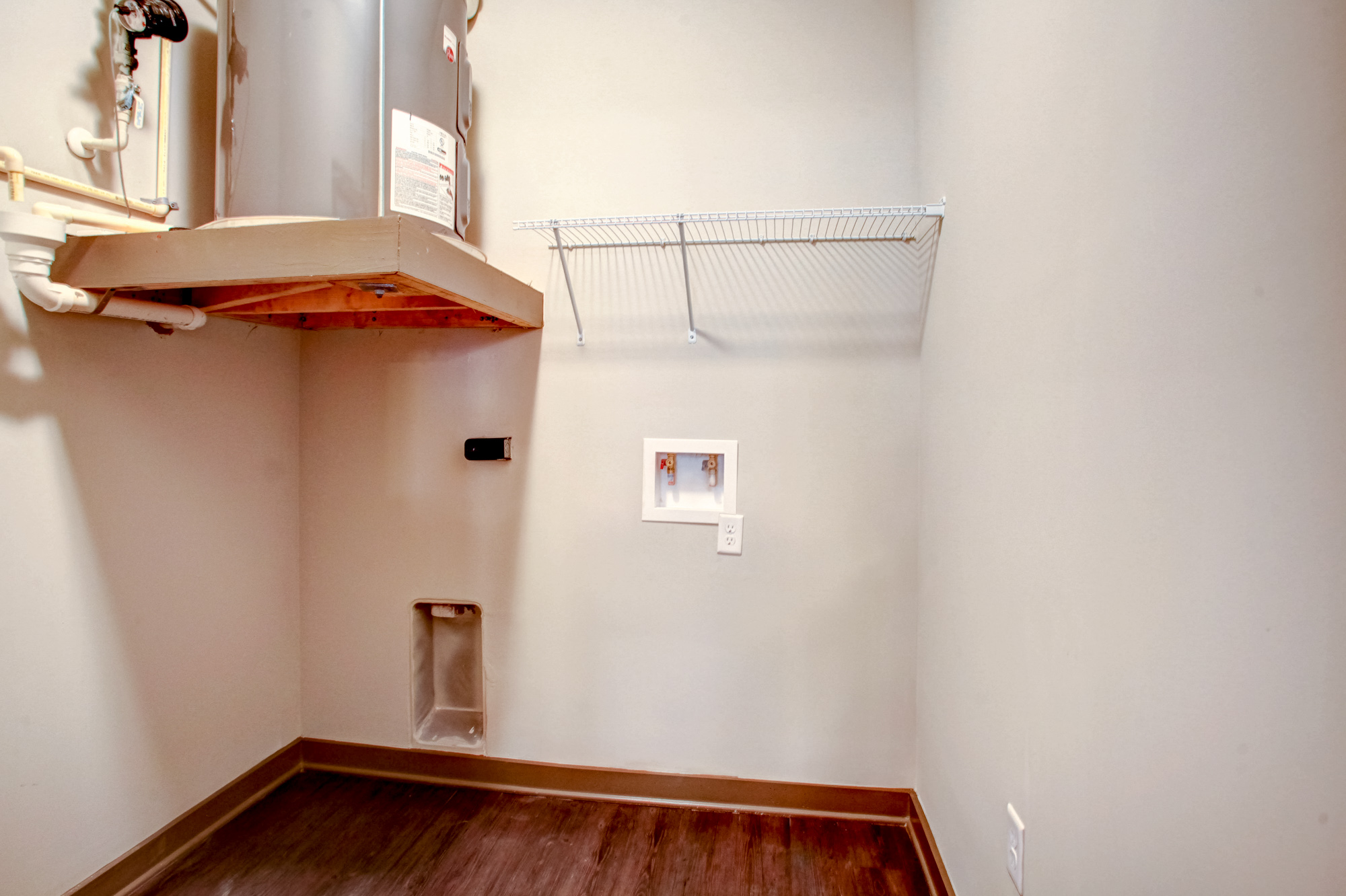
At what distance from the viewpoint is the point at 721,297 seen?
1.71 m

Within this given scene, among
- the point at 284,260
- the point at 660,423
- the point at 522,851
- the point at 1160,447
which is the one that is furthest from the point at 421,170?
the point at 522,851

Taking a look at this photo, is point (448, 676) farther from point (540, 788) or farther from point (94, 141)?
point (94, 141)

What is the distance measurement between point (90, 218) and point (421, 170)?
67 centimetres

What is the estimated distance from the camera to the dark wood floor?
4.67 feet

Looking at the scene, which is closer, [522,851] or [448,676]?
[522,851]

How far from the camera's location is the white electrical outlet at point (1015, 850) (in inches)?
38.1

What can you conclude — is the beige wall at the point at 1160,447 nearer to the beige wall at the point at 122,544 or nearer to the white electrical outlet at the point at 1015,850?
the white electrical outlet at the point at 1015,850

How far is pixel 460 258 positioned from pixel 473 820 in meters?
1.54

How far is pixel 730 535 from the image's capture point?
67.3 inches

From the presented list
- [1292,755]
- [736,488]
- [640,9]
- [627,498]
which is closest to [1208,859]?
[1292,755]

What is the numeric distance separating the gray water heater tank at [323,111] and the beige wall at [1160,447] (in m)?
1.23

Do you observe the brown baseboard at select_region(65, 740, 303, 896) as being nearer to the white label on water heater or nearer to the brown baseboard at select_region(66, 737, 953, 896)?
the brown baseboard at select_region(66, 737, 953, 896)

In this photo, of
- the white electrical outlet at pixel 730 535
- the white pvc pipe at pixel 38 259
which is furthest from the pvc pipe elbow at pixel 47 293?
the white electrical outlet at pixel 730 535

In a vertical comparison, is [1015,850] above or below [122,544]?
below
